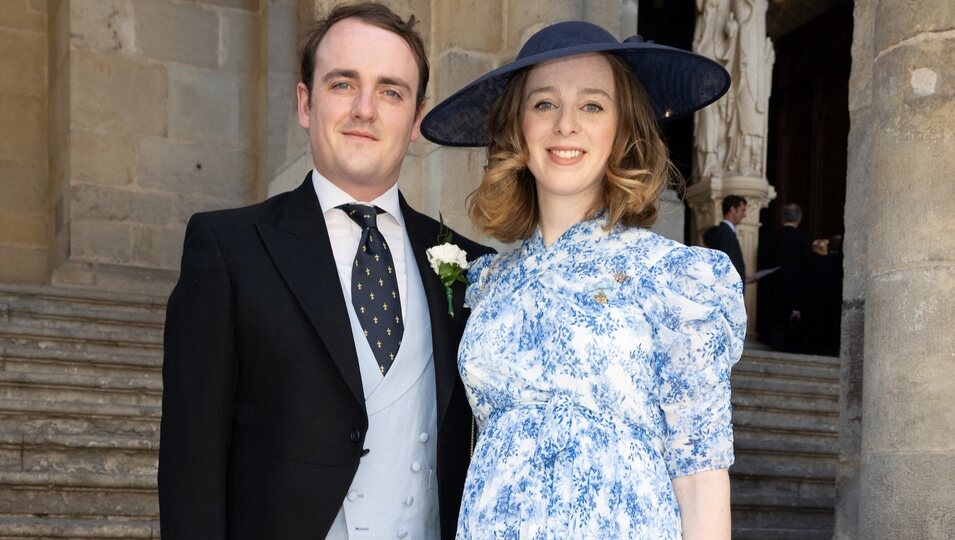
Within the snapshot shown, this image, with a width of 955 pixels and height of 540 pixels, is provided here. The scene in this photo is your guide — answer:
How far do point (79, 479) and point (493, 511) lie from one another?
2479 mm

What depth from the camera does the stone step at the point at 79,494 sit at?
4145 mm

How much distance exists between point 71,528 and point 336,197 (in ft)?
7.07

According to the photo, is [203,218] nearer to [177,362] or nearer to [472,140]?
[177,362]

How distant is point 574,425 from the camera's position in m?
2.19

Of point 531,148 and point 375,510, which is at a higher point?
point 531,148

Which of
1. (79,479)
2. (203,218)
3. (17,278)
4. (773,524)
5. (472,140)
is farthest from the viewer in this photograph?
(17,278)

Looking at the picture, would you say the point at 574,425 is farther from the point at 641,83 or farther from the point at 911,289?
the point at 911,289

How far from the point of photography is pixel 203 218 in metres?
2.31

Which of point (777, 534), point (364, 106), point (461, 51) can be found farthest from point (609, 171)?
point (777, 534)

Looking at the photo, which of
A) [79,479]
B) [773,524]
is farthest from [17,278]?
[773,524]

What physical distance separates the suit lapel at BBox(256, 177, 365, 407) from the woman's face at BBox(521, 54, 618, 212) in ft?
1.45

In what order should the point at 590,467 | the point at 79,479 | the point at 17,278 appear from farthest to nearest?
the point at 17,278, the point at 79,479, the point at 590,467

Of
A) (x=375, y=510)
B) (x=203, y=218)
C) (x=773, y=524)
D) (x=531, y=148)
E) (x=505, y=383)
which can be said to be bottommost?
(x=773, y=524)

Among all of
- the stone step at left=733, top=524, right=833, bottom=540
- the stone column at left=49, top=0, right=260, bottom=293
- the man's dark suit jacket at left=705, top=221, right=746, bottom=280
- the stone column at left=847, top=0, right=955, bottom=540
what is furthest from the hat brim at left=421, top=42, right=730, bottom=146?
the man's dark suit jacket at left=705, top=221, right=746, bottom=280
